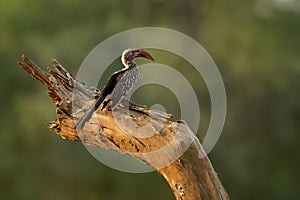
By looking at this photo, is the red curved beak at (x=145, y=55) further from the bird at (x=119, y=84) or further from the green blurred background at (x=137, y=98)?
the green blurred background at (x=137, y=98)

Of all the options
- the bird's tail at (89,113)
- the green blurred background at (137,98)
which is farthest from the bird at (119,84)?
the green blurred background at (137,98)

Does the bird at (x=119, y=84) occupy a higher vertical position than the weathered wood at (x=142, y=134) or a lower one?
higher

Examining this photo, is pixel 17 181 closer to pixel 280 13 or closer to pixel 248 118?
pixel 248 118

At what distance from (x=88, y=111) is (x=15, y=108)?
271 centimetres

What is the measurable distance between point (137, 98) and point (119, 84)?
2.45 m

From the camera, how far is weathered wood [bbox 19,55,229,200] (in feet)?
4.61

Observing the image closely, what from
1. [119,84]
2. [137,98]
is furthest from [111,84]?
[137,98]

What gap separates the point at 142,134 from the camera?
1.42m

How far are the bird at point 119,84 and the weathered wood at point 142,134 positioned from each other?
35 millimetres

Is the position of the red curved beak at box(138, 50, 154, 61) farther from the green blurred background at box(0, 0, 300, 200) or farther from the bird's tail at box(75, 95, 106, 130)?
the green blurred background at box(0, 0, 300, 200)

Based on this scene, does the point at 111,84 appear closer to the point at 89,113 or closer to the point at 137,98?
the point at 89,113

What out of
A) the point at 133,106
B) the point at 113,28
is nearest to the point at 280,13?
the point at 113,28

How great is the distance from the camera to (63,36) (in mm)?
4094

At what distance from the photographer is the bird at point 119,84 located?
136 centimetres
